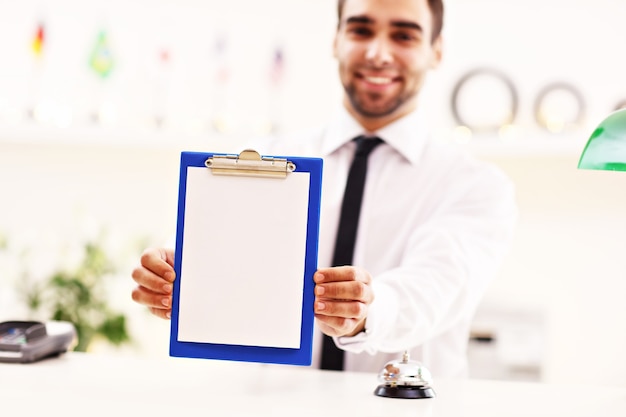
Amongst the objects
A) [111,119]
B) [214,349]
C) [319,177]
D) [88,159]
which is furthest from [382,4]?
[88,159]

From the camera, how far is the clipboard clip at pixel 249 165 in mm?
1197

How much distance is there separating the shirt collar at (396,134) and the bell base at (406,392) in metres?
0.81

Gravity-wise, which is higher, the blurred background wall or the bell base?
the blurred background wall

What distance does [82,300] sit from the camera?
2615 millimetres

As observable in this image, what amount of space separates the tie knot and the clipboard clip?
2.46 ft

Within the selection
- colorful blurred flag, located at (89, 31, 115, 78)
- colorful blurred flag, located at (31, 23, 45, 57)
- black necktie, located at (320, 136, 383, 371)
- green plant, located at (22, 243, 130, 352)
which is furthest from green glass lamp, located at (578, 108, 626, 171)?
colorful blurred flag, located at (31, 23, 45, 57)

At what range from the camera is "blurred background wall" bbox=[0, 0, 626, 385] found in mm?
3508

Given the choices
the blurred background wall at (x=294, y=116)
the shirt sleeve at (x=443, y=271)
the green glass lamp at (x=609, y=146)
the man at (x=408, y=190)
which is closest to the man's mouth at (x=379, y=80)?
the man at (x=408, y=190)

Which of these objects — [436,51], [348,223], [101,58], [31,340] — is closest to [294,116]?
[101,58]

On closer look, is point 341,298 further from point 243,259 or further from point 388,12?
point 388,12

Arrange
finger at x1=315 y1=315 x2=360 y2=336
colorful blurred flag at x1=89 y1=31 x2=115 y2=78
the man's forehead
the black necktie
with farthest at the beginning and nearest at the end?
colorful blurred flag at x1=89 y1=31 x2=115 y2=78
the man's forehead
the black necktie
finger at x1=315 y1=315 x2=360 y2=336

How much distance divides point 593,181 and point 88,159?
2320 mm

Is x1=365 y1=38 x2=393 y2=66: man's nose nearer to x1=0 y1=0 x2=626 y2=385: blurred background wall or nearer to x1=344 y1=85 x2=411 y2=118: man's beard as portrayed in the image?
x1=344 y1=85 x2=411 y2=118: man's beard

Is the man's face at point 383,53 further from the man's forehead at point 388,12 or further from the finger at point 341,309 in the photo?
the finger at point 341,309
